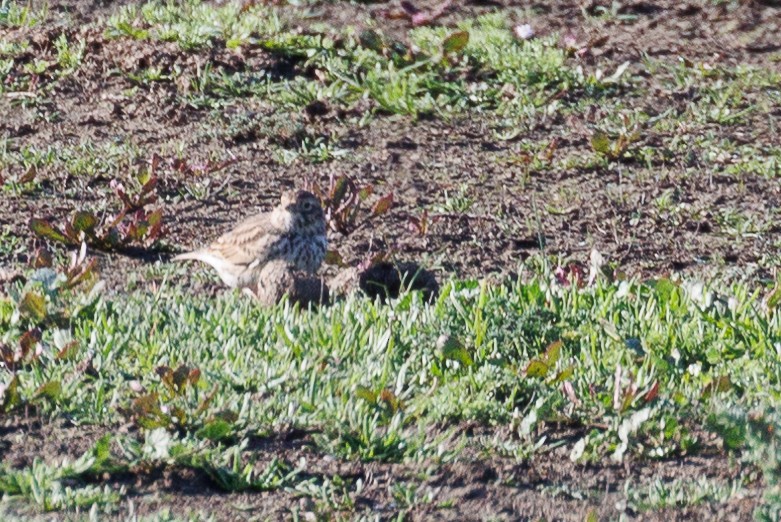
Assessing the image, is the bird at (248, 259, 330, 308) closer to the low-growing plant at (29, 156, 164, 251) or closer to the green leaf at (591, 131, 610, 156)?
the low-growing plant at (29, 156, 164, 251)

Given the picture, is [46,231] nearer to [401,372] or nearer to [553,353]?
[401,372]

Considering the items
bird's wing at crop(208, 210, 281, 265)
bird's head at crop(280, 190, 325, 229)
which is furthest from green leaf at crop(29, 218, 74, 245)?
bird's head at crop(280, 190, 325, 229)

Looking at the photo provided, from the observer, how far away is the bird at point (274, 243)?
7.65 metres

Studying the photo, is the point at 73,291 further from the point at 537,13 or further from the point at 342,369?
the point at 537,13

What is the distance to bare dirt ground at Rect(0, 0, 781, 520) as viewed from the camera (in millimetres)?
8406

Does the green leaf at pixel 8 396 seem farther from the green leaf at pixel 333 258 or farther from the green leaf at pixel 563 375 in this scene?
the green leaf at pixel 333 258

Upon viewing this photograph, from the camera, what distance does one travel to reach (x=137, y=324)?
252 inches

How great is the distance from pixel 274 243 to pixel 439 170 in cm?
188

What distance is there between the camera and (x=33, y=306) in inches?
251

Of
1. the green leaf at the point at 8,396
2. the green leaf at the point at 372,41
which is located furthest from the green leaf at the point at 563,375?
the green leaf at the point at 372,41

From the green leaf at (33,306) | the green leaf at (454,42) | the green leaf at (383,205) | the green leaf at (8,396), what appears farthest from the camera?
the green leaf at (454,42)

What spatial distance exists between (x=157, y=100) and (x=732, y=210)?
395cm

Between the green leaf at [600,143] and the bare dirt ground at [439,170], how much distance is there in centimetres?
15

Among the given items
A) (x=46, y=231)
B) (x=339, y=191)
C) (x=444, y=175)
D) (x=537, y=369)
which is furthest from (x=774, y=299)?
(x=46, y=231)
